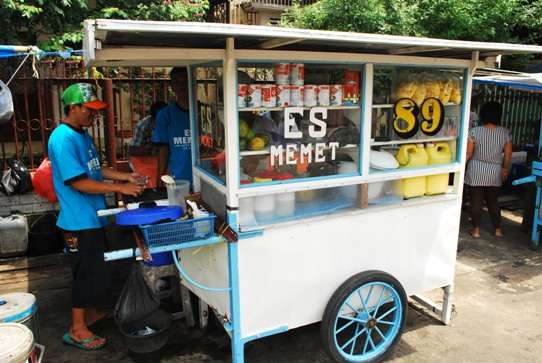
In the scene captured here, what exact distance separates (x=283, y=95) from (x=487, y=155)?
12.7 ft

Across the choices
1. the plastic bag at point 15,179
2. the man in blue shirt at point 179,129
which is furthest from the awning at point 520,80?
the plastic bag at point 15,179

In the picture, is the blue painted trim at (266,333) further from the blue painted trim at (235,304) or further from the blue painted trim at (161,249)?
the blue painted trim at (161,249)

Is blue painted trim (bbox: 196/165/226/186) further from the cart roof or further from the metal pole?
the metal pole

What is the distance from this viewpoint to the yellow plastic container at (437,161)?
10.4 feet

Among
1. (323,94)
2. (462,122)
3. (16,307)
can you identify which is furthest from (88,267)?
(462,122)

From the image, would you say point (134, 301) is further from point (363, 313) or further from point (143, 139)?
point (143, 139)

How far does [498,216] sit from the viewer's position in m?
5.67

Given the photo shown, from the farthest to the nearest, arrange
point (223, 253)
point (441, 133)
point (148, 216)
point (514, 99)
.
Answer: point (514, 99) < point (441, 133) < point (223, 253) < point (148, 216)

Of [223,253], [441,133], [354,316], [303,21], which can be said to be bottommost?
[354,316]

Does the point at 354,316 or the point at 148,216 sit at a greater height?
the point at 148,216

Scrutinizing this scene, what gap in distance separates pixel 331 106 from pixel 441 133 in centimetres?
101

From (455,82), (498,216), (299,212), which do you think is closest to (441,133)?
(455,82)

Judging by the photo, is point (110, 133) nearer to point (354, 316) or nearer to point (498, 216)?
point (354, 316)

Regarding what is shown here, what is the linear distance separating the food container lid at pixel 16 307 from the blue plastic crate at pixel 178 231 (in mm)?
917
